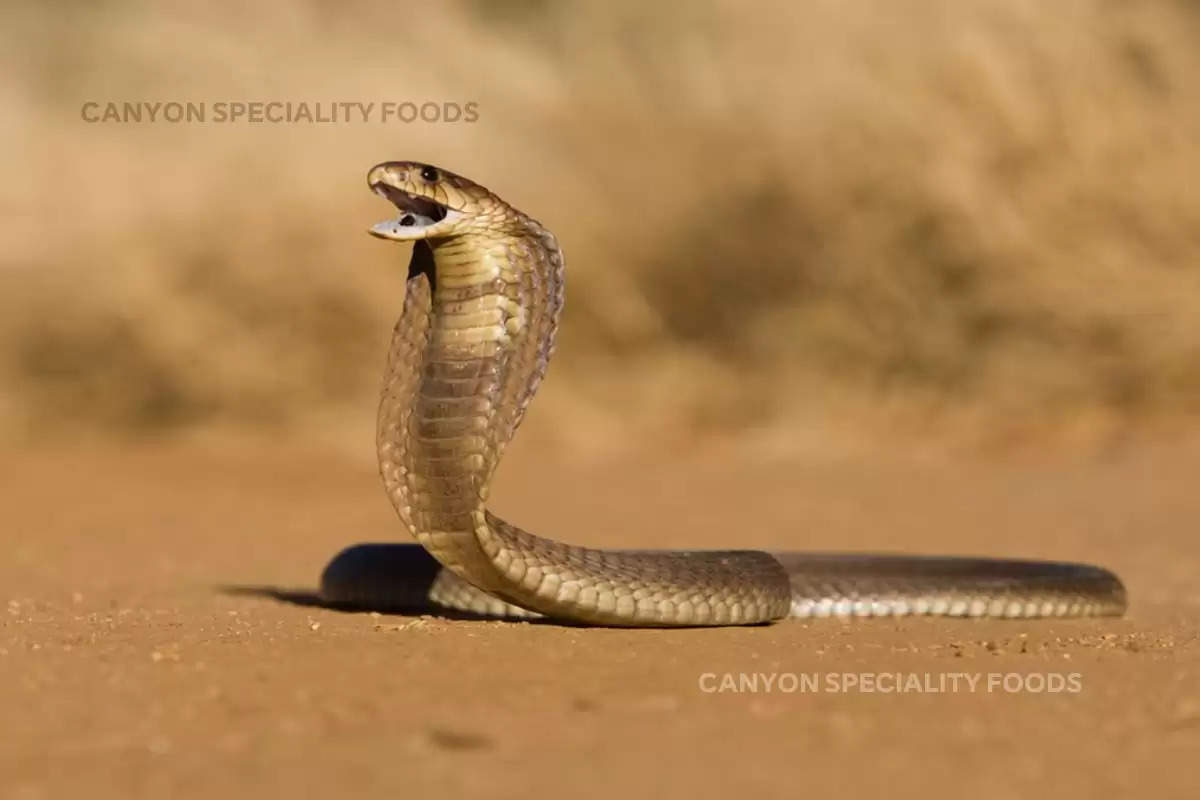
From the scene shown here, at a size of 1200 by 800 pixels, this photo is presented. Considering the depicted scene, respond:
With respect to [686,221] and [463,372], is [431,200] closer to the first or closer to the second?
[463,372]

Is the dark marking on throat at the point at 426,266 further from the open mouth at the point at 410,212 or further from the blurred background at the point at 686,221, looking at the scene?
the blurred background at the point at 686,221

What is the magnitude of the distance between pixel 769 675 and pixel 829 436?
495 inches

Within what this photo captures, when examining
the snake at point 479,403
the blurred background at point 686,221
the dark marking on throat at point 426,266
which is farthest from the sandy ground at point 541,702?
the blurred background at point 686,221

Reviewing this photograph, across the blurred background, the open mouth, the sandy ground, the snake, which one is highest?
the blurred background

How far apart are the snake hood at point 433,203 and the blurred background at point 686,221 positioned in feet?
38.9

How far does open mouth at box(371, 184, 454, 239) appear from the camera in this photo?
5305 mm

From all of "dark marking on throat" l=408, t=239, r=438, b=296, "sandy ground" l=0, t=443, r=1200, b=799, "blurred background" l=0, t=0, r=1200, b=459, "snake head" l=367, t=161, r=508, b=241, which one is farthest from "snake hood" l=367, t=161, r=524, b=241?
"blurred background" l=0, t=0, r=1200, b=459

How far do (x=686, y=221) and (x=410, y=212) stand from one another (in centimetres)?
1317

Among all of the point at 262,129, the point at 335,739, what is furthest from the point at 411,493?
the point at 262,129

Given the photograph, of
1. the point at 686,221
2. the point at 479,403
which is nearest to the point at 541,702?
the point at 479,403

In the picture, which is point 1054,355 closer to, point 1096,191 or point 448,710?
point 1096,191

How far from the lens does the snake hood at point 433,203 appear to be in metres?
5.35

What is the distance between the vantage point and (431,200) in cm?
545

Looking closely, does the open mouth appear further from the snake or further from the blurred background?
the blurred background
